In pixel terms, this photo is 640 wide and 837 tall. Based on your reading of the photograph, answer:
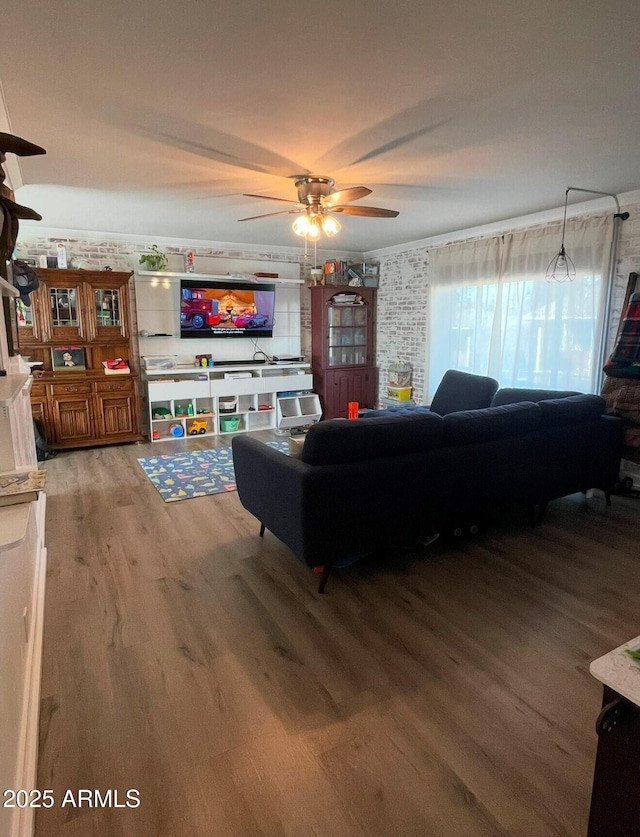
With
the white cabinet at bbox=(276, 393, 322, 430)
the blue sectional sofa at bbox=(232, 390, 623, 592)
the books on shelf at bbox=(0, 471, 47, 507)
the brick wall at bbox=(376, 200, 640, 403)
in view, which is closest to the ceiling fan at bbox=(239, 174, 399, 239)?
the blue sectional sofa at bbox=(232, 390, 623, 592)

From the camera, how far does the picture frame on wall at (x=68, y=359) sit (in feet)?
17.0

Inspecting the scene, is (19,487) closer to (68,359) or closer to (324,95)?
(324,95)

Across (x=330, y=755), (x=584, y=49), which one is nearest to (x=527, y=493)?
(x=330, y=755)

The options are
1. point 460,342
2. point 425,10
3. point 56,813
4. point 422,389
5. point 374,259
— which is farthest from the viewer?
point 374,259

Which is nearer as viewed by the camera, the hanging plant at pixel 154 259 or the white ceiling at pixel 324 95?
the white ceiling at pixel 324 95

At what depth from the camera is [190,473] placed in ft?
14.8

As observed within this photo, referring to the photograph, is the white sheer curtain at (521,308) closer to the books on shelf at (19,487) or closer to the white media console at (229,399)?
the white media console at (229,399)

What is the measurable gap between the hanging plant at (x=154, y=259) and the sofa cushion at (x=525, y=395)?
4116mm

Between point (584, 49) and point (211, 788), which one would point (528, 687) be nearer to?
point (211, 788)

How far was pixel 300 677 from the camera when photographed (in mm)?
1953

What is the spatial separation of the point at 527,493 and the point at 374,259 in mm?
4719

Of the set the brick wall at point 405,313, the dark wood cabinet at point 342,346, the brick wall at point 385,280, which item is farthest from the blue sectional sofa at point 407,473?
the dark wood cabinet at point 342,346

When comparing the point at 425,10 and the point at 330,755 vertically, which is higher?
the point at 425,10

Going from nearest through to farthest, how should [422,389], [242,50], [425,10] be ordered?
[425,10] < [242,50] < [422,389]
